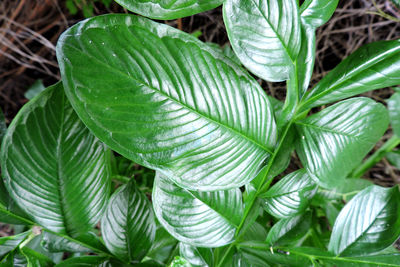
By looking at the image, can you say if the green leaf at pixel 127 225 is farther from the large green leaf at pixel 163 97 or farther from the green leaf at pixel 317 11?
the green leaf at pixel 317 11

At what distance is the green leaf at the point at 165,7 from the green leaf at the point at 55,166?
17 centimetres

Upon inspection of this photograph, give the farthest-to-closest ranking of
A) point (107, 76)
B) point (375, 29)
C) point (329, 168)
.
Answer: point (375, 29), point (329, 168), point (107, 76)

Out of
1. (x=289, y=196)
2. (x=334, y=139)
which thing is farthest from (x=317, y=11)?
(x=289, y=196)

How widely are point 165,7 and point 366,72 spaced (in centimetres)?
31

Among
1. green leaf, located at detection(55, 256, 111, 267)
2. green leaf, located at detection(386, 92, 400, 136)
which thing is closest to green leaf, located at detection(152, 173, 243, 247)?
green leaf, located at detection(55, 256, 111, 267)

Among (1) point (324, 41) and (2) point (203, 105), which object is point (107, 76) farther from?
(1) point (324, 41)

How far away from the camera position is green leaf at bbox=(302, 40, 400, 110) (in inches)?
18.2

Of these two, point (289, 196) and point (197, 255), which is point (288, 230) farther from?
point (197, 255)

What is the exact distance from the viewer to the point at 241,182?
49 cm

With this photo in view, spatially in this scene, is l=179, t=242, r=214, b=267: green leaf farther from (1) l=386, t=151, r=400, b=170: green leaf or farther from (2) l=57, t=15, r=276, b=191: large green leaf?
(1) l=386, t=151, r=400, b=170: green leaf

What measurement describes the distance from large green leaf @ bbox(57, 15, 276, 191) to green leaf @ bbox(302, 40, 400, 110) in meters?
0.12

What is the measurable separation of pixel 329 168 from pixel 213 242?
0.80 ft

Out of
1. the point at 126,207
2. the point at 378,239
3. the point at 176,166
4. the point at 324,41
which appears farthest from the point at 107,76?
the point at 324,41

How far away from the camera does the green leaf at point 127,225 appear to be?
2.12ft
